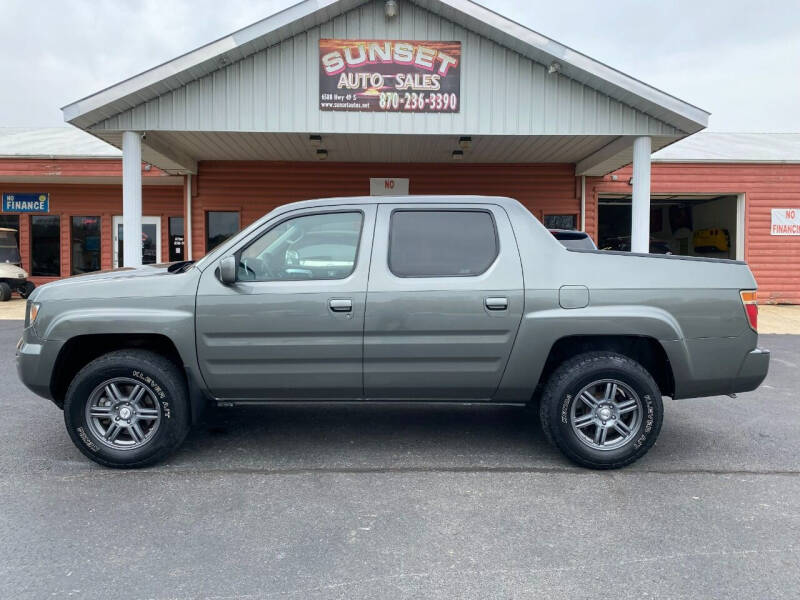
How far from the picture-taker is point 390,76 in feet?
33.5

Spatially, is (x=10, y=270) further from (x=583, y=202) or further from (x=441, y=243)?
(x=441, y=243)

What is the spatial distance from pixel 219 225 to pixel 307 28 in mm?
6374

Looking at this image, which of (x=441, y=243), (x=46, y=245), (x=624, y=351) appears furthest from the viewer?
(x=46, y=245)

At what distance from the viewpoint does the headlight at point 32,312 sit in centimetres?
422

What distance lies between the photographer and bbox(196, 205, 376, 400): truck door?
4121mm

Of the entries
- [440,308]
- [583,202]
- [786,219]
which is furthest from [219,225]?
[786,219]

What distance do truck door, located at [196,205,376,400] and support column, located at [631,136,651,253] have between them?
7.71 m

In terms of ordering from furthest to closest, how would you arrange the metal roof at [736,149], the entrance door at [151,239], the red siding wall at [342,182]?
1. the entrance door at [151,239]
2. the metal roof at [736,149]
3. the red siding wall at [342,182]

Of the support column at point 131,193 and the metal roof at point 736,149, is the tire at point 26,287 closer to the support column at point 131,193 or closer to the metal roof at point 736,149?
the support column at point 131,193

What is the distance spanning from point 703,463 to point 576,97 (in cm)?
743

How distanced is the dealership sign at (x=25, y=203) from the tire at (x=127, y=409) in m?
15.2

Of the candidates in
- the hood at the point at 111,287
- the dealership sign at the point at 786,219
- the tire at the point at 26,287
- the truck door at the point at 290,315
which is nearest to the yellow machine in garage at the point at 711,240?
the dealership sign at the point at 786,219

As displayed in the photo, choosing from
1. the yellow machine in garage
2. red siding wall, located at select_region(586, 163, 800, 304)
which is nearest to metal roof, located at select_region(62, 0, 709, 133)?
red siding wall, located at select_region(586, 163, 800, 304)

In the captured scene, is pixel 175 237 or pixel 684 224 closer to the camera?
pixel 175 237
